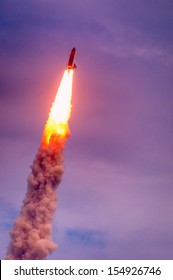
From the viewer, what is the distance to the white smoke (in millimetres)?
71062

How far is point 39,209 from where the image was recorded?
71.2m

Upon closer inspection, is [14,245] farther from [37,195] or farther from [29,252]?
[37,195]

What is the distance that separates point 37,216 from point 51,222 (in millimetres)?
2165

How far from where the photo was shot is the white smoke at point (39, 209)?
71.1 meters

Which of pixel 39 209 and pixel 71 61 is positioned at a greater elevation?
pixel 71 61

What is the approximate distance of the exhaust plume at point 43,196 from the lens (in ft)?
233

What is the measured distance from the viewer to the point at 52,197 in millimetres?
72188

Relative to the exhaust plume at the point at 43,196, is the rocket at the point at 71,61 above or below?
above

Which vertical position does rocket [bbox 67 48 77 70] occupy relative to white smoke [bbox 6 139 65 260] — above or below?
above

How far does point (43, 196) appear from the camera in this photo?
235 feet

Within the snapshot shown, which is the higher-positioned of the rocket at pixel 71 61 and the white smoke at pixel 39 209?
the rocket at pixel 71 61

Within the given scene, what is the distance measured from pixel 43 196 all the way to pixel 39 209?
5.31 feet
